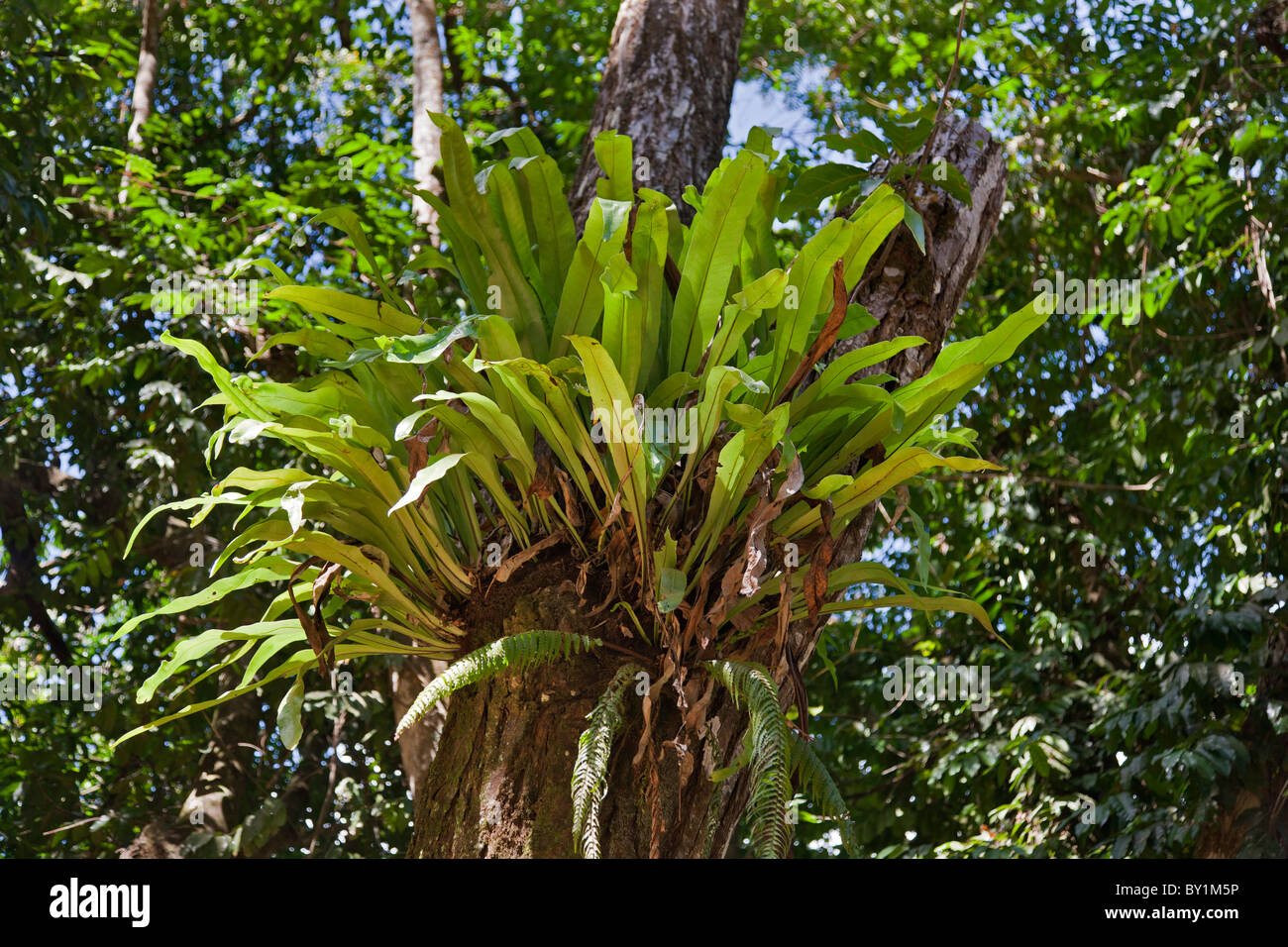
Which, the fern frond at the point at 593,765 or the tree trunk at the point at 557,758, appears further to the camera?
the tree trunk at the point at 557,758

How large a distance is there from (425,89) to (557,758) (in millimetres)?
3690

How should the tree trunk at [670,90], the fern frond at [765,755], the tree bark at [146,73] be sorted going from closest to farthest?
the fern frond at [765,755] < the tree trunk at [670,90] < the tree bark at [146,73]

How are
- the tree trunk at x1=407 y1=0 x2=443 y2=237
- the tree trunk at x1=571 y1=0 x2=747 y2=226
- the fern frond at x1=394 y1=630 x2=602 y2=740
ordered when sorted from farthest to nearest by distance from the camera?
the tree trunk at x1=407 y1=0 x2=443 y2=237, the tree trunk at x1=571 y1=0 x2=747 y2=226, the fern frond at x1=394 y1=630 x2=602 y2=740

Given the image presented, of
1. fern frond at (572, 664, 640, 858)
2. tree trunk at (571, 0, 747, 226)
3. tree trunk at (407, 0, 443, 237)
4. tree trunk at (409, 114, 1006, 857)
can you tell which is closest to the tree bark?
tree trunk at (407, 0, 443, 237)

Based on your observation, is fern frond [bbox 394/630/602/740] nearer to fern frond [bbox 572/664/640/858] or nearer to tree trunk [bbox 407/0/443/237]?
fern frond [bbox 572/664/640/858]

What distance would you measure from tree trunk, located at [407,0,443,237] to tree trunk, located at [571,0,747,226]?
→ 6.15 ft

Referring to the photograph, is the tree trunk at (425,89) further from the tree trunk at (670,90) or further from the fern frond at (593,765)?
the fern frond at (593,765)

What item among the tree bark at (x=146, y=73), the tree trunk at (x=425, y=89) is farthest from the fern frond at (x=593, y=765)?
the tree bark at (x=146, y=73)

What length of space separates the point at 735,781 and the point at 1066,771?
344 cm

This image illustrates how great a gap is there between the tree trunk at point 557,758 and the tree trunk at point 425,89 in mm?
2805

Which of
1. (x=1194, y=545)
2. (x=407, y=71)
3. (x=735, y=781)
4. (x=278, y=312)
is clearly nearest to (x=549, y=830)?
(x=735, y=781)

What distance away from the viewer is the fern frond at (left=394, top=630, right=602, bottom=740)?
43.4 inches

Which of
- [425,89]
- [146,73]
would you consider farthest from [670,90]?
[146,73]

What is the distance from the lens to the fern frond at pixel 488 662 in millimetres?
1103
